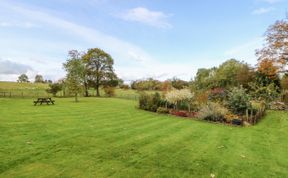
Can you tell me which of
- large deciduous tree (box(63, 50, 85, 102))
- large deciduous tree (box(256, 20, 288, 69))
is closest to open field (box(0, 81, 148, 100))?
large deciduous tree (box(63, 50, 85, 102))

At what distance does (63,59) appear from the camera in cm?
2867

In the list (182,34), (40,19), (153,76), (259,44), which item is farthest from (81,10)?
(153,76)

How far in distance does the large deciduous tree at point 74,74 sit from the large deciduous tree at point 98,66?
10618 millimetres

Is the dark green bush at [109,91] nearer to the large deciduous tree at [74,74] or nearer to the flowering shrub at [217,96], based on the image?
the large deciduous tree at [74,74]

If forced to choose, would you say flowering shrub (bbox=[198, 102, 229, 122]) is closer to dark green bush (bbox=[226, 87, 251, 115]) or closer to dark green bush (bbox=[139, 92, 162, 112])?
dark green bush (bbox=[226, 87, 251, 115])

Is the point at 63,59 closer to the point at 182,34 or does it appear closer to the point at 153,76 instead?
the point at 182,34

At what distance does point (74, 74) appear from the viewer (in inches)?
1063

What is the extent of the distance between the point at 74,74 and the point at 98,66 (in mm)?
13283

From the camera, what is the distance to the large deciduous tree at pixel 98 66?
39.3 m

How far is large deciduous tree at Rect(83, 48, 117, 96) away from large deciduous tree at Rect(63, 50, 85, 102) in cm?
1062

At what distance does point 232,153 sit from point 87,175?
5.17 m

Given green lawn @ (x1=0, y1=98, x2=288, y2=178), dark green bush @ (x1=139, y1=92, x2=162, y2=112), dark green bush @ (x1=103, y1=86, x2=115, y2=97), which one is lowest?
green lawn @ (x1=0, y1=98, x2=288, y2=178)

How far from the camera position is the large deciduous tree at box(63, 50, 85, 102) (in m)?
26.0

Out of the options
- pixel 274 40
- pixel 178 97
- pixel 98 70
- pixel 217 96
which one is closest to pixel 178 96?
pixel 178 97
